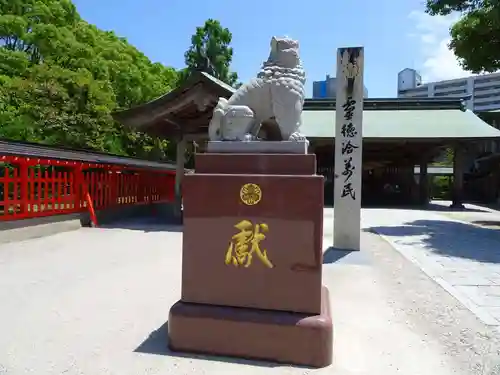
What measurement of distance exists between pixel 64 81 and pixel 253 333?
14505 mm

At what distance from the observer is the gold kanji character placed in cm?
291

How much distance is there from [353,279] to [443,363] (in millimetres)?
2355

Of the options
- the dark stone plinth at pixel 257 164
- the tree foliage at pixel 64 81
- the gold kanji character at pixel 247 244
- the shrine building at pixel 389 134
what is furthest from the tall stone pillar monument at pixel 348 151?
Answer: the tree foliage at pixel 64 81

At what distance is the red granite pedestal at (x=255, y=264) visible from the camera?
9.19 feet

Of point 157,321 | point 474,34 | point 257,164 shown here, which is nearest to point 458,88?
point 474,34

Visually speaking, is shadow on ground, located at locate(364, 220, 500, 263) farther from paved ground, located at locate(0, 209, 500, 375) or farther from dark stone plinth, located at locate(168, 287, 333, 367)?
dark stone plinth, located at locate(168, 287, 333, 367)

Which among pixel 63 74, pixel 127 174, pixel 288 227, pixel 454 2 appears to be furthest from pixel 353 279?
pixel 63 74

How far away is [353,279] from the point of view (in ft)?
17.1

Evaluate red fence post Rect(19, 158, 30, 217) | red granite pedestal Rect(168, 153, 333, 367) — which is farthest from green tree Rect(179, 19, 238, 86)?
red granite pedestal Rect(168, 153, 333, 367)

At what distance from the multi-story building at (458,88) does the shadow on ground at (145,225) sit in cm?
5637

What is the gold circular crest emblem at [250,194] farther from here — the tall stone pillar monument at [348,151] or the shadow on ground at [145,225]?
the shadow on ground at [145,225]

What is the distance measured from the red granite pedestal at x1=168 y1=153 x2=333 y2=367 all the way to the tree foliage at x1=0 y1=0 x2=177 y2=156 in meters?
12.9

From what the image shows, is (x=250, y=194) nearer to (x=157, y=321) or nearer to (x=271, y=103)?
(x=271, y=103)

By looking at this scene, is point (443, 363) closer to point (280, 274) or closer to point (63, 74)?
point (280, 274)
